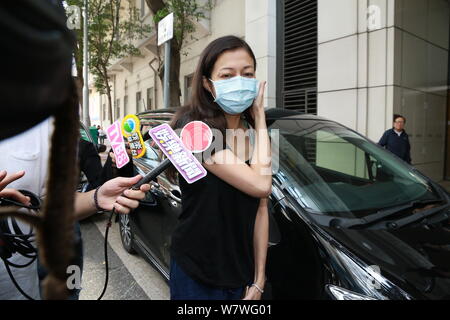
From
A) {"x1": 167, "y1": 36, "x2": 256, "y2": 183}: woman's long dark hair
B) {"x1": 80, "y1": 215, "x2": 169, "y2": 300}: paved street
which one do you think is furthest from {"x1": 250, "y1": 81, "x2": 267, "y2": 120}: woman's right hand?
{"x1": 80, "y1": 215, "x2": 169, "y2": 300}: paved street

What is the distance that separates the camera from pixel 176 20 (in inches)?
362

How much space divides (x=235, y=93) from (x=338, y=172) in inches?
54.2

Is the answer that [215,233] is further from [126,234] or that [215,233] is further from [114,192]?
[126,234]

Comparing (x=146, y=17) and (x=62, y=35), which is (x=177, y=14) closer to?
(x=146, y=17)

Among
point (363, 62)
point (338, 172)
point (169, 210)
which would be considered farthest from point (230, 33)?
point (169, 210)

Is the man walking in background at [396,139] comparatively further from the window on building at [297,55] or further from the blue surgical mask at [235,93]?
the blue surgical mask at [235,93]

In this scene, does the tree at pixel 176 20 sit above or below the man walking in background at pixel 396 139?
above

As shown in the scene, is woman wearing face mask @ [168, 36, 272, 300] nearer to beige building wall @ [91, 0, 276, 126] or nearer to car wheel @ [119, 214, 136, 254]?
car wheel @ [119, 214, 136, 254]

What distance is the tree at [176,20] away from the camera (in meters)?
7.78

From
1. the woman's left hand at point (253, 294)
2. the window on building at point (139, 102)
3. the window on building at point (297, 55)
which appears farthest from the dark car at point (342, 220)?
the window on building at point (139, 102)

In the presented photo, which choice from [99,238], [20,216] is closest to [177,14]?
[99,238]

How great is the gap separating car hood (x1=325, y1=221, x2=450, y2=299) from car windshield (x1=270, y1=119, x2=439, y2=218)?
20 centimetres
